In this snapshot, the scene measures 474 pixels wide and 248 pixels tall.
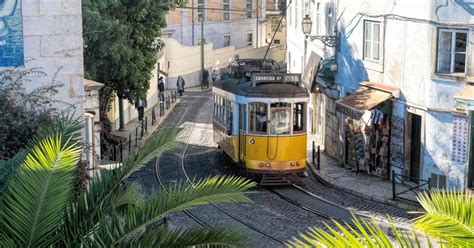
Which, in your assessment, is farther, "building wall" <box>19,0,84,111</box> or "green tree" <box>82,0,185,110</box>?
"green tree" <box>82,0,185,110</box>

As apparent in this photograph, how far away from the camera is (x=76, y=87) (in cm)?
1109

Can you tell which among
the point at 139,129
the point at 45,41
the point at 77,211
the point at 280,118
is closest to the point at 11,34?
the point at 45,41

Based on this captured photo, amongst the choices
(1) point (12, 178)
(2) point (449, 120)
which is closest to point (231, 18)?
(2) point (449, 120)

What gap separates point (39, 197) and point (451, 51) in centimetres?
1447

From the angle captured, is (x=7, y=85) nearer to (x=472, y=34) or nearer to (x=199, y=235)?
(x=199, y=235)

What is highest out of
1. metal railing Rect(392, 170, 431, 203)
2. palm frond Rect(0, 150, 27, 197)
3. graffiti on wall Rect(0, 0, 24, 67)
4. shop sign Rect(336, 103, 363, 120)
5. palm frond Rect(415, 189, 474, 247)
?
graffiti on wall Rect(0, 0, 24, 67)

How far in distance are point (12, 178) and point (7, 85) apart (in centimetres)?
455

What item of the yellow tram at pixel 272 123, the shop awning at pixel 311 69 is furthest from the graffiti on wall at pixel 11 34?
the shop awning at pixel 311 69

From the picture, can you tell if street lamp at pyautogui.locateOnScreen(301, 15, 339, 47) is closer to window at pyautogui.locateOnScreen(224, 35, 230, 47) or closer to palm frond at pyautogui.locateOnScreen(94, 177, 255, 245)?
palm frond at pyautogui.locateOnScreen(94, 177, 255, 245)

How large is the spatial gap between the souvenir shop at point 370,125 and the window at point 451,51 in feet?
6.04

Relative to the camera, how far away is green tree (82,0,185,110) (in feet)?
71.5

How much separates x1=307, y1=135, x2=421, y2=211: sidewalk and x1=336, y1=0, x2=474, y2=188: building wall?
890mm

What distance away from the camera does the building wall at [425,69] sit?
18.7m

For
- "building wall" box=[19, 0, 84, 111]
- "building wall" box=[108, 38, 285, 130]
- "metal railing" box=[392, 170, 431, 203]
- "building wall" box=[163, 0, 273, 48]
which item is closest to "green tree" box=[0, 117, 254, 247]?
"building wall" box=[19, 0, 84, 111]
